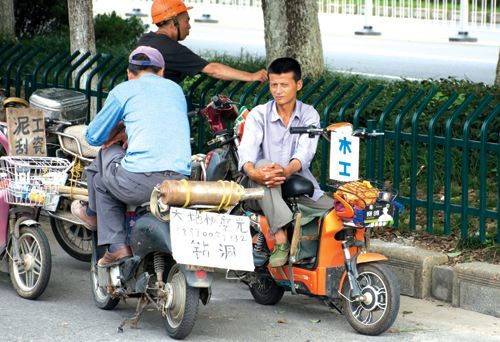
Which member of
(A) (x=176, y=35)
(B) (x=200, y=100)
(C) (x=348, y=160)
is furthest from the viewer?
(B) (x=200, y=100)

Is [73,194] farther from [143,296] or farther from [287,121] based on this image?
[287,121]

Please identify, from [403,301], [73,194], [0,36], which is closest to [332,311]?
[403,301]

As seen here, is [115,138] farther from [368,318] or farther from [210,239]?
[368,318]

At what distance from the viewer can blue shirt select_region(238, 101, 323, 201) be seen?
723 centimetres

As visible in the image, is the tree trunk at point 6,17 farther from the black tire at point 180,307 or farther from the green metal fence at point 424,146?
the black tire at point 180,307

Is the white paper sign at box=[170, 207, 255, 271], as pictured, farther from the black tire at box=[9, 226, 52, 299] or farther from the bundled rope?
the black tire at box=[9, 226, 52, 299]

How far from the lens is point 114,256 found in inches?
278

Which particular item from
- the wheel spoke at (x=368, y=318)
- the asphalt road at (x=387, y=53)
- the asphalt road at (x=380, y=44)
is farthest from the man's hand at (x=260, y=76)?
the asphalt road at (x=387, y=53)

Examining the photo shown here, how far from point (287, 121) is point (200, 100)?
1.78 meters

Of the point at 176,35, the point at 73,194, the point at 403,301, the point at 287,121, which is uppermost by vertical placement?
the point at 176,35

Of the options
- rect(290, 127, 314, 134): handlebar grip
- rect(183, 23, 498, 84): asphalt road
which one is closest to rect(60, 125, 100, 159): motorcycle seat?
rect(290, 127, 314, 134): handlebar grip

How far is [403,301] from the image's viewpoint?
773cm

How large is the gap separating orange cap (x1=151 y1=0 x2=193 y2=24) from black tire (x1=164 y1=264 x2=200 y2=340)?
85.6 inches

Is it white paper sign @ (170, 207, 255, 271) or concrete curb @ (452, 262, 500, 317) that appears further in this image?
concrete curb @ (452, 262, 500, 317)
